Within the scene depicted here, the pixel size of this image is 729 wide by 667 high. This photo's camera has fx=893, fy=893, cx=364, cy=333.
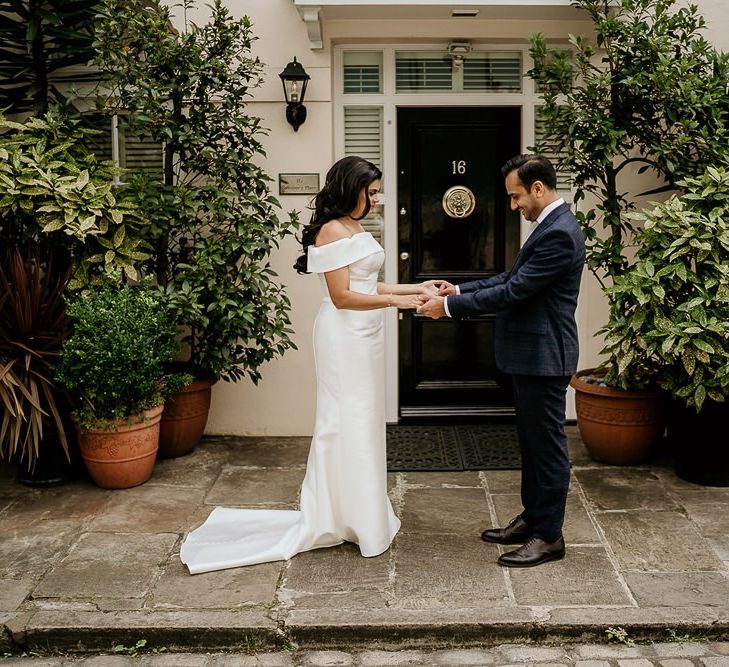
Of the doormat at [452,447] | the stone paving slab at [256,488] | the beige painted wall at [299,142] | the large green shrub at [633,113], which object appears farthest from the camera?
the beige painted wall at [299,142]

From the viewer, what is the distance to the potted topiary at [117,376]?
5.28 m

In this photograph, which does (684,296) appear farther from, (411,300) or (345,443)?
(345,443)


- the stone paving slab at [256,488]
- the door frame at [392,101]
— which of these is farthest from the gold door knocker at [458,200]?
the stone paving slab at [256,488]

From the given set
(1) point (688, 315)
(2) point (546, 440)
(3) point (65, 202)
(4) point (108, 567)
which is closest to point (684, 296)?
(1) point (688, 315)

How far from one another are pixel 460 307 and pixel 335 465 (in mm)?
1064

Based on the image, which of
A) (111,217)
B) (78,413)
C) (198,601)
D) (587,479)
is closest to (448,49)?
(111,217)

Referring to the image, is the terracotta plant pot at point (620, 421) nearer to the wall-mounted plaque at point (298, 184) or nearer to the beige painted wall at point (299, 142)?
the beige painted wall at point (299, 142)

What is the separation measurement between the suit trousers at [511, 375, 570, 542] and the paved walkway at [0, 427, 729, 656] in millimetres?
279

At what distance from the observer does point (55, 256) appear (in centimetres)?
587

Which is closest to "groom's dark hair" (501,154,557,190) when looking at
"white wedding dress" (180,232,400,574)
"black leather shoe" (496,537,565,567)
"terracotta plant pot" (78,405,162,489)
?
"white wedding dress" (180,232,400,574)

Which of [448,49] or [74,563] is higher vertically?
[448,49]

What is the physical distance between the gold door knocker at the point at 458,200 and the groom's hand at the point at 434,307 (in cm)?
233

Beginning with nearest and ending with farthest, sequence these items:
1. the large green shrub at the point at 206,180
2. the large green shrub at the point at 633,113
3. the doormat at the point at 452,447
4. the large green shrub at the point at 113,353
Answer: the large green shrub at the point at 113,353 < the large green shrub at the point at 633,113 < the large green shrub at the point at 206,180 < the doormat at the point at 452,447

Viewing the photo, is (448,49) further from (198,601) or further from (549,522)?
(198,601)
